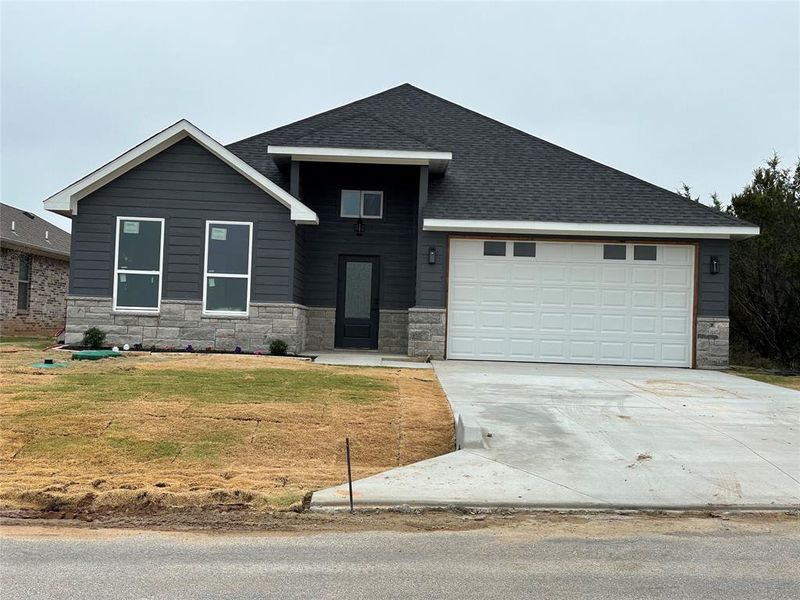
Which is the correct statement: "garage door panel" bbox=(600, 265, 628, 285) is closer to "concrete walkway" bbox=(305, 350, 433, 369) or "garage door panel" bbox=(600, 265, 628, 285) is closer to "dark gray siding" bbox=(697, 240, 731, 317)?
"dark gray siding" bbox=(697, 240, 731, 317)

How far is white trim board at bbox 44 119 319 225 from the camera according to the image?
1479 cm

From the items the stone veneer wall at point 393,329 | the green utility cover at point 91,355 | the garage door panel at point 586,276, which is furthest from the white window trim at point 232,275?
the garage door panel at point 586,276

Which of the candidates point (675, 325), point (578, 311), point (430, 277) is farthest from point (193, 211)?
point (675, 325)

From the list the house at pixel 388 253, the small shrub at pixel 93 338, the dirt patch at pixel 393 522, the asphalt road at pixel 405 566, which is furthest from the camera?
the house at pixel 388 253

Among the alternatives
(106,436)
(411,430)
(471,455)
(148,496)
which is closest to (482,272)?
(411,430)

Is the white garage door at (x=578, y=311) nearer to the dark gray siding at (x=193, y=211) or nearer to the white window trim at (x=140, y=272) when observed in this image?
the dark gray siding at (x=193, y=211)

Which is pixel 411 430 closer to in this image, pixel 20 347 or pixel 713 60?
pixel 20 347

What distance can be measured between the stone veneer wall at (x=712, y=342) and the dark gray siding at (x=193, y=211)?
352 inches

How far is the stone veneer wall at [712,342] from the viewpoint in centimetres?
1602

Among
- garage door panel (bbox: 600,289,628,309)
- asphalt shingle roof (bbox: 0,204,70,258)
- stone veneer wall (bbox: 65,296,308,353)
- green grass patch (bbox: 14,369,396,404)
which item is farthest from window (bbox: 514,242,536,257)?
asphalt shingle roof (bbox: 0,204,70,258)

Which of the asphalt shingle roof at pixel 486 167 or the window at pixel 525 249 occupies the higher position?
the asphalt shingle roof at pixel 486 167

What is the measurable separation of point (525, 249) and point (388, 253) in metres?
3.32

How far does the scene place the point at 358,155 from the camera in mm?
15594

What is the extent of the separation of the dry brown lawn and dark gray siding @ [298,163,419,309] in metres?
5.78
